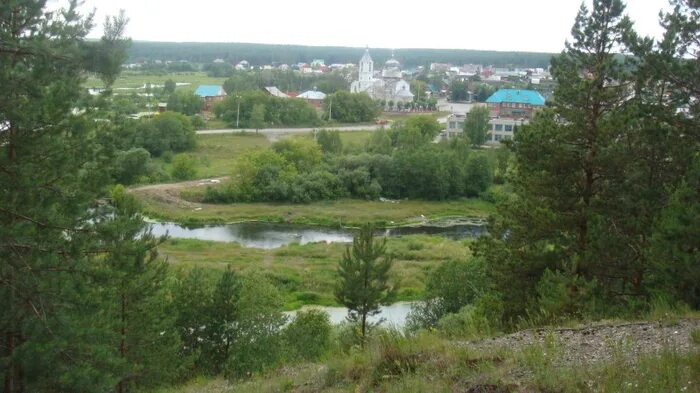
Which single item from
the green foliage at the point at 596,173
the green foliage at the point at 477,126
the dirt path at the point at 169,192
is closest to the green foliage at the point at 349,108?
the green foliage at the point at 477,126

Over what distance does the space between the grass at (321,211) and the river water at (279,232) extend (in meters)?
0.68

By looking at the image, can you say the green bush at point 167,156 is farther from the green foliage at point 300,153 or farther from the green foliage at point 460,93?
the green foliage at point 460,93

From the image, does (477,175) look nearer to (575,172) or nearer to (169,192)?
(169,192)

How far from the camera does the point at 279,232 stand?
1163 inches

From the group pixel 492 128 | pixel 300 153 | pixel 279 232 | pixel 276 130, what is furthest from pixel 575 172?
pixel 276 130

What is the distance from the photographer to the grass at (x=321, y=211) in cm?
3088

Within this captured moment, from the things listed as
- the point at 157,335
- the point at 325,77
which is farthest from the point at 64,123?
the point at 325,77

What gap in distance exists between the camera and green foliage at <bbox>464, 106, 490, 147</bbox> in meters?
47.7

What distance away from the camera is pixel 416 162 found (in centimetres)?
3619

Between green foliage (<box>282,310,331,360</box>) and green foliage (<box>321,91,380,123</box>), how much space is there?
47.3 m

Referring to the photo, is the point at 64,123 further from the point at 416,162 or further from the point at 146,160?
the point at 416,162

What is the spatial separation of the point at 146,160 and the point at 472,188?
30.5 meters

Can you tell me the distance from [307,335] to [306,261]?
1110 centimetres

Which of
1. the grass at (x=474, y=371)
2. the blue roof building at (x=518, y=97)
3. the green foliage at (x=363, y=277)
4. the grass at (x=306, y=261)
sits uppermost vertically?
the blue roof building at (x=518, y=97)
